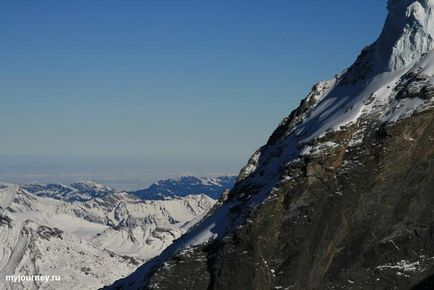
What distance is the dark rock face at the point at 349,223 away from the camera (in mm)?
79312

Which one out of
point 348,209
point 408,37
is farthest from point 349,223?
point 408,37

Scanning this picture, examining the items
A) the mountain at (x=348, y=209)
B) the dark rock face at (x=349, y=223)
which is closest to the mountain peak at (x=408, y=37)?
the mountain at (x=348, y=209)

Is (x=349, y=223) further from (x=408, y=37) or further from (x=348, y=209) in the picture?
(x=408, y=37)

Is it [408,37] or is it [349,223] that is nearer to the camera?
[349,223]

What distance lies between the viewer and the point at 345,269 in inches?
3182

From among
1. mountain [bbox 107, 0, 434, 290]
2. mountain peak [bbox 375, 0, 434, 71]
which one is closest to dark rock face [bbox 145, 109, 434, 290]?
mountain [bbox 107, 0, 434, 290]

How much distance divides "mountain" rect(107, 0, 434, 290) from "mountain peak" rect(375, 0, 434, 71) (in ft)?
0.53

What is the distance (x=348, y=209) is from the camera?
81.4 metres

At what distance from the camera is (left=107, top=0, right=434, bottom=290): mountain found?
79688 millimetres

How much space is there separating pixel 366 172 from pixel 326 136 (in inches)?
300

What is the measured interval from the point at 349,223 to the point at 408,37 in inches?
1141

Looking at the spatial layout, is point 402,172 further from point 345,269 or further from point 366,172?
point 345,269

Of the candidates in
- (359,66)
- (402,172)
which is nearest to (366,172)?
(402,172)

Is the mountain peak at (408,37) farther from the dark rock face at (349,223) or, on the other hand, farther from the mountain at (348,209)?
the dark rock face at (349,223)
